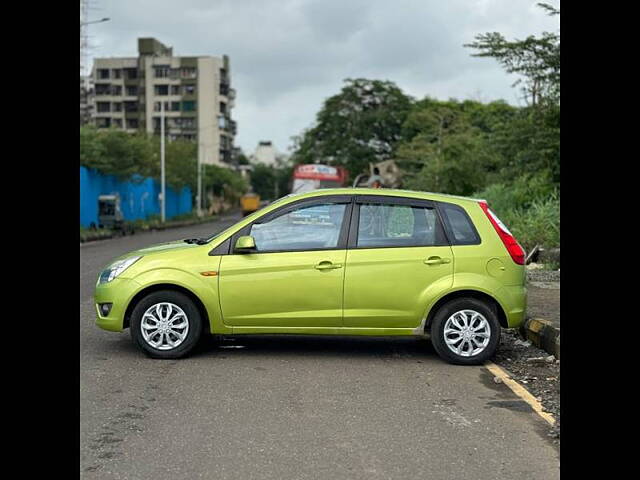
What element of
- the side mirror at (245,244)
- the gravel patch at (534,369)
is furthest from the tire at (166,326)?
the gravel patch at (534,369)

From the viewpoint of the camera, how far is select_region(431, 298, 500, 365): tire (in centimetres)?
791

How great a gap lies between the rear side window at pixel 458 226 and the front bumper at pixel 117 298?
3.05 m

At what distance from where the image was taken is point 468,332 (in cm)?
794

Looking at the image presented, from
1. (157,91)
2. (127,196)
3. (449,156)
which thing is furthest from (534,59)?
(157,91)

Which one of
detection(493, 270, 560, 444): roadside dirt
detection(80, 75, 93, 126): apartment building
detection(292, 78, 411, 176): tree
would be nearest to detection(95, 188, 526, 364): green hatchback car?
detection(493, 270, 560, 444): roadside dirt

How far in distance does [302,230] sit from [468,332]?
1871mm

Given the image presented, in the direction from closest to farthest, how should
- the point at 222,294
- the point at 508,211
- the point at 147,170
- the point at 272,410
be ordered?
the point at 272,410, the point at 222,294, the point at 508,211, the point at 147,170

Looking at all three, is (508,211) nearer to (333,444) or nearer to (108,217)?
(333,444)

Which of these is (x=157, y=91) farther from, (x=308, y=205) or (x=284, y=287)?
(x=284, y=287)

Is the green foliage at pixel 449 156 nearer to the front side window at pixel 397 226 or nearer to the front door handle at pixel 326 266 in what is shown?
the front side window at pixel 397 226

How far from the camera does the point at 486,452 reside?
5.30 m

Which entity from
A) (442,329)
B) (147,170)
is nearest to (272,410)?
(442,329)

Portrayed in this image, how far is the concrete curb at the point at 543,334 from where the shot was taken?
8469 millimetres
